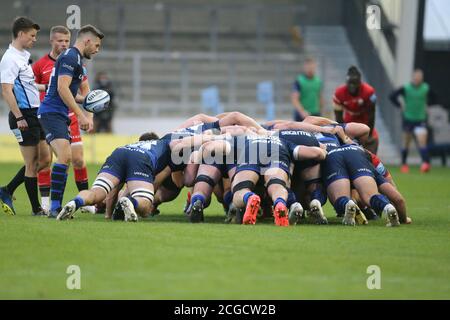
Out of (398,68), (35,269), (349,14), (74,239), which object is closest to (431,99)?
(398,68)

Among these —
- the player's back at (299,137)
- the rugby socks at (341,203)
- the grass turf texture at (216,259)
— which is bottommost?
the grass turf texture at (216,259)

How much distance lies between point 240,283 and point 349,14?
25524mm

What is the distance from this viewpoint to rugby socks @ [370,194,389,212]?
451 inches

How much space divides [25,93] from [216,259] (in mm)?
4765

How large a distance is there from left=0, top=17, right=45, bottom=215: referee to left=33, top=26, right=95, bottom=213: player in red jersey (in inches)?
8.7

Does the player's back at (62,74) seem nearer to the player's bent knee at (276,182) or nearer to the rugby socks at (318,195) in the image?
the player's bent knee at (276,182)

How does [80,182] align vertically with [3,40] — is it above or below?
below

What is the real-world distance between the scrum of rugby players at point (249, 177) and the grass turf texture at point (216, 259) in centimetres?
23

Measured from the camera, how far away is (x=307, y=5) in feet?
111

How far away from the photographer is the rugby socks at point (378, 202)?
451 inches

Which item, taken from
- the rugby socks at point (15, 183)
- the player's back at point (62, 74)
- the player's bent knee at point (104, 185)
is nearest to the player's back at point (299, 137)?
the player's bent knee at point (104, 185)

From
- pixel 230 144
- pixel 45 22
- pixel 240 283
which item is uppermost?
pixel 45 22

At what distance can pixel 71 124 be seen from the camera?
13.2 m

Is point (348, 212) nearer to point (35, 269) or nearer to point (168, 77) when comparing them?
point (35, 269)
